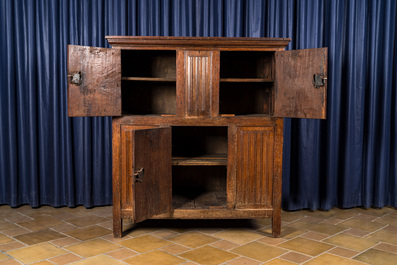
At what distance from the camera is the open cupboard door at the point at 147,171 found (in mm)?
3082

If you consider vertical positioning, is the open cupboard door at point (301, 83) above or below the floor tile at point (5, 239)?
above

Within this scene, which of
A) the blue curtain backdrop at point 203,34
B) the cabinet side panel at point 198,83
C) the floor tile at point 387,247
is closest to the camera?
the floor tile at point 387,247

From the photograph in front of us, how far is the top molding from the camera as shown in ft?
11.1

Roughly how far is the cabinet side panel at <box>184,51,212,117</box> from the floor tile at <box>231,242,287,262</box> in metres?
1.18

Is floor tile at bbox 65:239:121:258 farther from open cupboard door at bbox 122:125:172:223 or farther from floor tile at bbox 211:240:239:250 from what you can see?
floor tile at bbox 211:240:239:250

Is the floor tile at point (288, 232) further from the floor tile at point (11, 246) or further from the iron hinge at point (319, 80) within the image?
the floor tile at point (11, 246)

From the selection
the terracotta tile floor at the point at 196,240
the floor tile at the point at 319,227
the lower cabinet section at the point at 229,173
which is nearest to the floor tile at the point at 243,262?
the terracotta tile floor at the point at 196,240

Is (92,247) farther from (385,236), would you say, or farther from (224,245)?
(385,236)

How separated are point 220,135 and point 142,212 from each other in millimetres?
1387

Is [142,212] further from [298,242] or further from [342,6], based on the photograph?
[342,6]

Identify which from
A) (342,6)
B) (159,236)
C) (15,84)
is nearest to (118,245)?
(159,236)

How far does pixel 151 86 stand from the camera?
409 cm

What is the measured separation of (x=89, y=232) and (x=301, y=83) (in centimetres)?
232

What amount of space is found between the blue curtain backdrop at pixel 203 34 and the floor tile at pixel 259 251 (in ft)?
4.07
